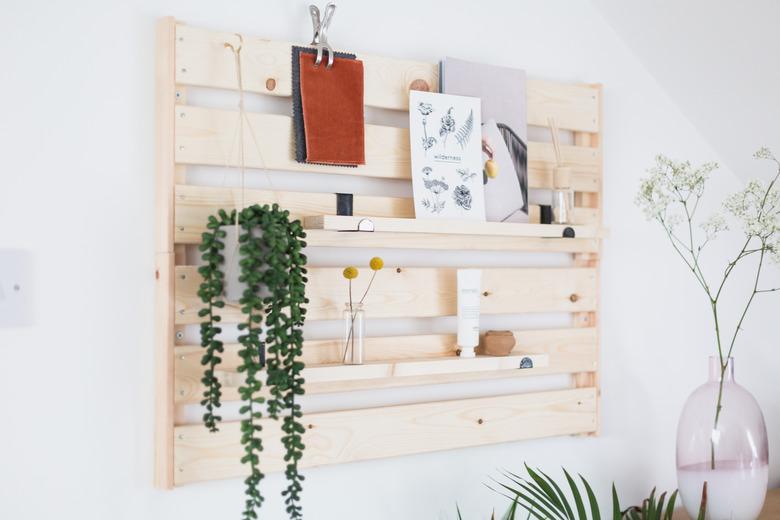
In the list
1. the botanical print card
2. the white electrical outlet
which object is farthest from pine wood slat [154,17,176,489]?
the botanical print card

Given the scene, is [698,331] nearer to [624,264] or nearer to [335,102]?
[624,264]

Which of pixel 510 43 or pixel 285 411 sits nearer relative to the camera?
pixel 285 411

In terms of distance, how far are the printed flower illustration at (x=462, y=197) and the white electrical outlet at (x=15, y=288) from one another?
2.78 feet

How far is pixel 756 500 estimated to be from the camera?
5.89ft

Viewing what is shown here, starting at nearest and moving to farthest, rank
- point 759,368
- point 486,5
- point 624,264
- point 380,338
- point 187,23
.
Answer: point 187,23 → point 380,338 → point 486,5 → point 624,264 → point 759,368

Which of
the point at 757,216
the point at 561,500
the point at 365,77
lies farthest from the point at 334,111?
the point at 561,500

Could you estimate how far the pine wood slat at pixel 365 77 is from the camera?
151cm

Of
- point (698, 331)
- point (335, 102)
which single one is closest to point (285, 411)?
point (335, 102)

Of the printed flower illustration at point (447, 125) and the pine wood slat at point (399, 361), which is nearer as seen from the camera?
the pine wood slat at point (399, 361)

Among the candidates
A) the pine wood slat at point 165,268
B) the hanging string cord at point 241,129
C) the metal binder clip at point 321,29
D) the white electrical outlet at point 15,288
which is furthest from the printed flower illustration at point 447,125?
the white electrical outlet at point 15,288

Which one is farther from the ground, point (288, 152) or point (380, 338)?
point (288, 152)

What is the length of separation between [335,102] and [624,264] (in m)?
0.91

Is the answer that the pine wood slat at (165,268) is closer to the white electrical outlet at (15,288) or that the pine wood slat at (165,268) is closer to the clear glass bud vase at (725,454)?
the white electrical outlet at (15,288)

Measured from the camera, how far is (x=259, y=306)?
1366 millimetres
